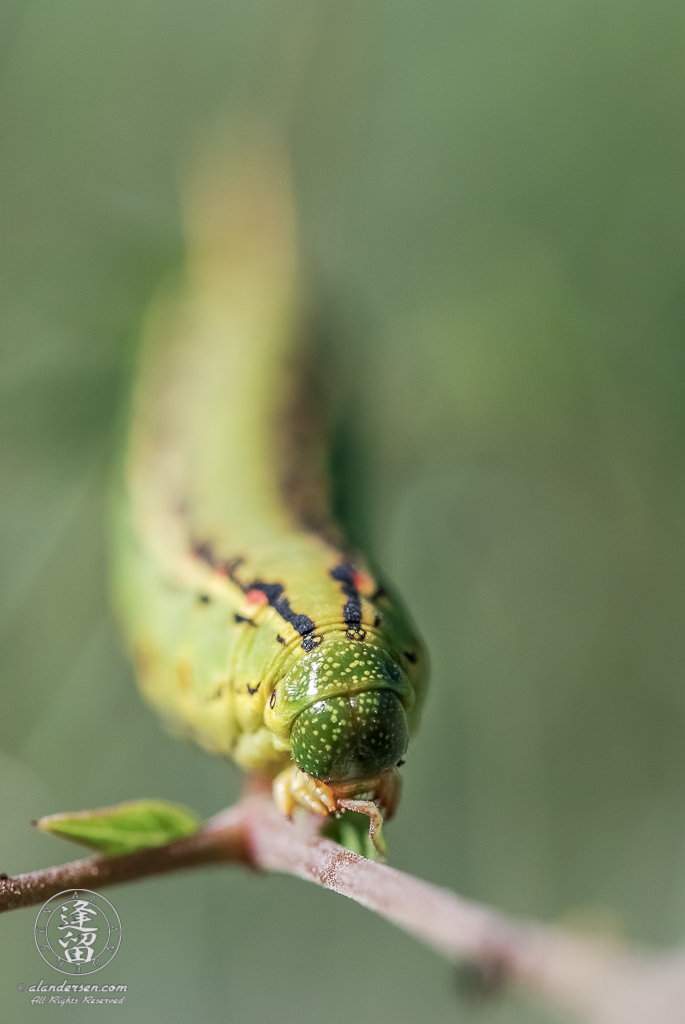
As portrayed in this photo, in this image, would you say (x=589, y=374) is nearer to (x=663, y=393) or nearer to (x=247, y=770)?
(x=663, y=393)

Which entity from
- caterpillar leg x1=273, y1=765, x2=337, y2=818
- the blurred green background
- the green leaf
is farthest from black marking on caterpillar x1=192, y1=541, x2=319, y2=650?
the blurred green background

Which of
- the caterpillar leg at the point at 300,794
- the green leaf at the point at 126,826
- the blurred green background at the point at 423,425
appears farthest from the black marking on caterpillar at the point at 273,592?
the blurred green background at the point at 423,425

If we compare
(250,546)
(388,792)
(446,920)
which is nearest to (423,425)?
(250,546)

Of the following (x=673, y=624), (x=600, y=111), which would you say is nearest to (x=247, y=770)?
(x=673, y=624)

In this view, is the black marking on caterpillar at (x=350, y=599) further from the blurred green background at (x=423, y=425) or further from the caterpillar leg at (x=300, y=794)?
the blurred green background at (x=423, y=425)

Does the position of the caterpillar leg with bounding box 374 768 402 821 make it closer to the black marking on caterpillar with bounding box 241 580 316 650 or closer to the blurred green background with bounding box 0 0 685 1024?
the black marking on caterpillar with bounding box 241 580 316 650

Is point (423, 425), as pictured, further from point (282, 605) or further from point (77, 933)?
point (77, 933)
